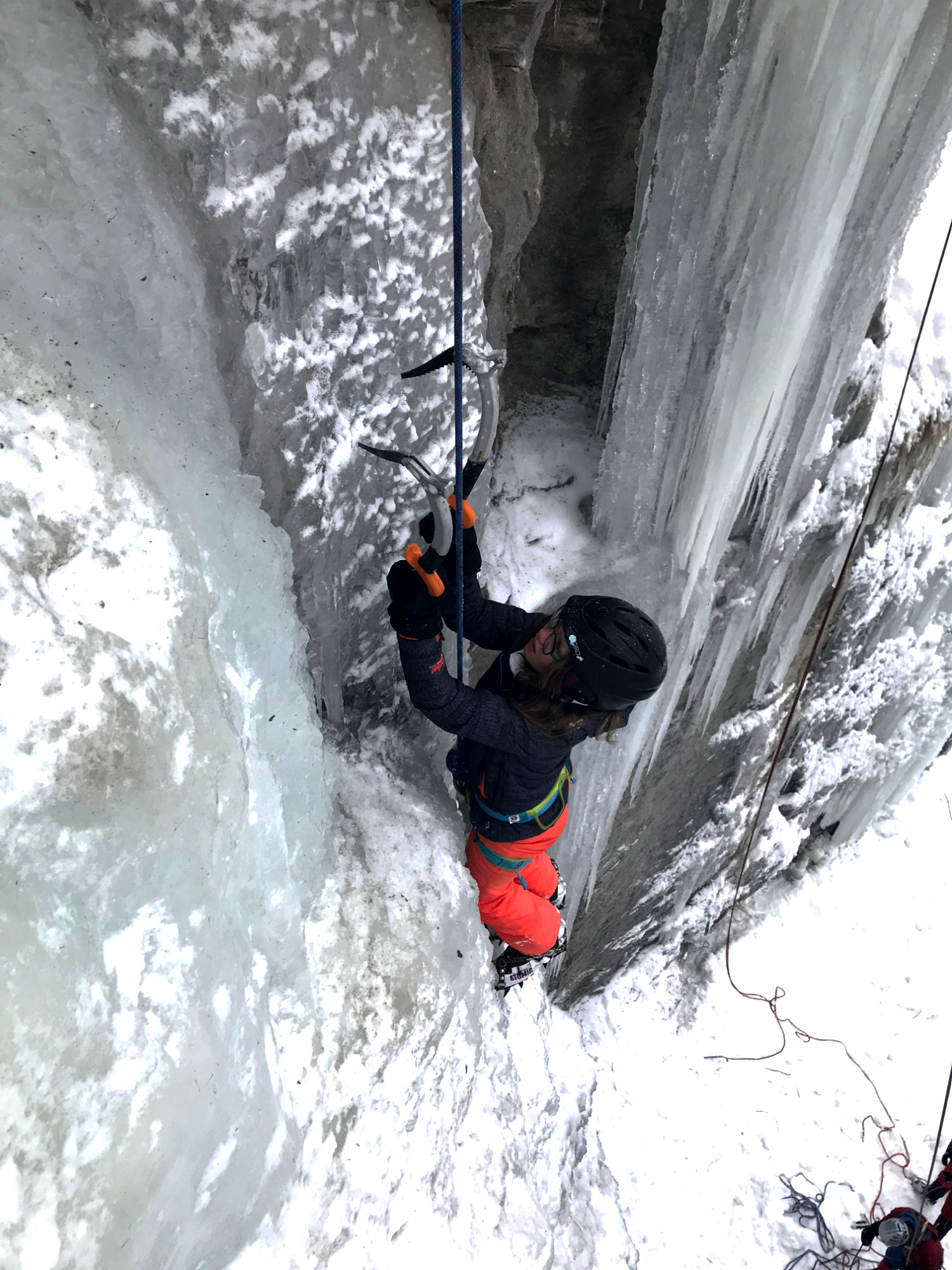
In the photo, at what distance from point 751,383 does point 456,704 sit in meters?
1.40

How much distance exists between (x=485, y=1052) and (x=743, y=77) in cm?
251

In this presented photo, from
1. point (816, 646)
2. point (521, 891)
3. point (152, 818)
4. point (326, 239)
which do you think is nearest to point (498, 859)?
point (521, 891)

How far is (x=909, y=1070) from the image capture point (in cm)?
439

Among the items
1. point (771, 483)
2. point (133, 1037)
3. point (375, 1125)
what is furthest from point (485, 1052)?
point (771, 483)

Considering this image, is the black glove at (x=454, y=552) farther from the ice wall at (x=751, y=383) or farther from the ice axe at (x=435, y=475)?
the ice wall at (x=751, y=383)

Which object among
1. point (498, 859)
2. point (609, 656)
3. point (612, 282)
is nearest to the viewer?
point (609, 656)

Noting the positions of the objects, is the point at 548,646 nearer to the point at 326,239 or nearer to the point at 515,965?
the point at 326,239

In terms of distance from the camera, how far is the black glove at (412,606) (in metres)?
1.57

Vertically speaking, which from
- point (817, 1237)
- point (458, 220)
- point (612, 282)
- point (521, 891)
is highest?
point (458, 220)

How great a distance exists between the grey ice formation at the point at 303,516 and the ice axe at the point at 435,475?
165mm

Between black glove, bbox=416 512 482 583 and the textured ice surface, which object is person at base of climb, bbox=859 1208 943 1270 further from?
black glove, bbox=416 512 482 583

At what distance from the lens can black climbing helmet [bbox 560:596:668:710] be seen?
1697 millimetres

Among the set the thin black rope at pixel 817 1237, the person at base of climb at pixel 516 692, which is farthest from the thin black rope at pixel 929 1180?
the person at base of climb at pixel 516 692

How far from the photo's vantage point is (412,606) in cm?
157
